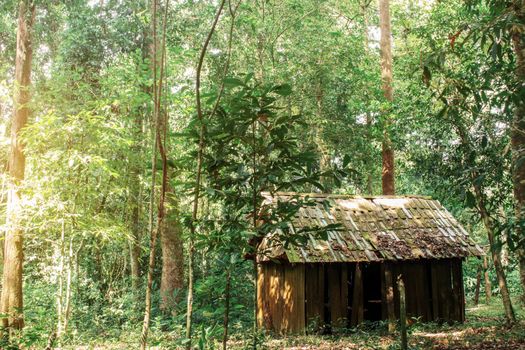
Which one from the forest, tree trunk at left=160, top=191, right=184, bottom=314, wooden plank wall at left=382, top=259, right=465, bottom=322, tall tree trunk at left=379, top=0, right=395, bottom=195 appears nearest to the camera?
the forest

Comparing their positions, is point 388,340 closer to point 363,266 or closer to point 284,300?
point 284,300

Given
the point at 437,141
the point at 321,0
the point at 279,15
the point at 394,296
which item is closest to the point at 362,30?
the point at 321,0

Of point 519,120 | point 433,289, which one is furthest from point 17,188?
point 433,289

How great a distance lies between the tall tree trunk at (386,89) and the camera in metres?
15.0

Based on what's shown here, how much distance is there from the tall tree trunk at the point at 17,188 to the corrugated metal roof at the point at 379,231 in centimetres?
480

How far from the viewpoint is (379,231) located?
11.2 metres

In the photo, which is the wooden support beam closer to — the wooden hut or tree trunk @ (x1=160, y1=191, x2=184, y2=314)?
the wooden hut

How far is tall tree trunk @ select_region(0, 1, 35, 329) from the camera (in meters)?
7.75

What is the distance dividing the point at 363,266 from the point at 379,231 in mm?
1238

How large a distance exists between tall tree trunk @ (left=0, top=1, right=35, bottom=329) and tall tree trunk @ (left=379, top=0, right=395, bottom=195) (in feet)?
33.7

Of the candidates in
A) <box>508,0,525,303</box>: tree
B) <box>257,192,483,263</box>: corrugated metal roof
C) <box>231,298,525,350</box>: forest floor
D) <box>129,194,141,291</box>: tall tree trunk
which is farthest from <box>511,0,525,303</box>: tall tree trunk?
<box>129,194,141,291</box>: tall tree trunk

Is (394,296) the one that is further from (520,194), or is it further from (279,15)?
(279,15)

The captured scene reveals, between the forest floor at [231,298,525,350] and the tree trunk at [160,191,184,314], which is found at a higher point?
the tree trunk at [160,191,184,314]

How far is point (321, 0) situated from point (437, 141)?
342 inches
